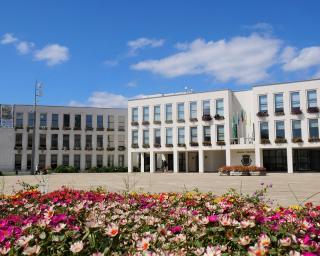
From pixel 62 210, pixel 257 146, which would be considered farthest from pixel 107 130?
pixel 62 210

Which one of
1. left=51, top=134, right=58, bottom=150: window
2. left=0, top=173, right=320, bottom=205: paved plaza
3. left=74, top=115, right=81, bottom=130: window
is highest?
left=74, top=115, right=81, bottom=130: window

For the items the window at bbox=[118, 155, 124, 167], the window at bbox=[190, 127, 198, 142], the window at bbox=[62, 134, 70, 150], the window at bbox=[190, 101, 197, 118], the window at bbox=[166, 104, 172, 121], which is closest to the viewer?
the window at bbox=[190, 127, 198, 142]

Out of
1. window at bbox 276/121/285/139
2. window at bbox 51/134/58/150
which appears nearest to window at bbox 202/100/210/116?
window at bbox 276/121/285/139

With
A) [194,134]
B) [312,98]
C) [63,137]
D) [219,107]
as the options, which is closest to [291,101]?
[312,98]

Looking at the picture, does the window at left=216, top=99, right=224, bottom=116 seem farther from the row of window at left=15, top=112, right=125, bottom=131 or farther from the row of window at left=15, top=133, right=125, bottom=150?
the row of window at left=15, top=133, right=125, bottom=150

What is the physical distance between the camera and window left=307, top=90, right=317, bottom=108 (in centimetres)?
4562

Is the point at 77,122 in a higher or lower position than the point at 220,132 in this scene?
higher

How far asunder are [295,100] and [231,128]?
902 cm

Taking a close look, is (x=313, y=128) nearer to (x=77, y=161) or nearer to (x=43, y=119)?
(x=77, y=161)

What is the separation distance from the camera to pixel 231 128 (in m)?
51.7

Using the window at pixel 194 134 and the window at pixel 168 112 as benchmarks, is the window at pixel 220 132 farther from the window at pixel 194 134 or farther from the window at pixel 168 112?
the window at pixel 168 112

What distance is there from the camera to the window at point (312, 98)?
Answer: 45.6m

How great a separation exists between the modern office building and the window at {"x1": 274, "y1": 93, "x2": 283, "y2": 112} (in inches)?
1291

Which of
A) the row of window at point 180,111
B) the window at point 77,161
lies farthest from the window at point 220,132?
the window at point 77,161
